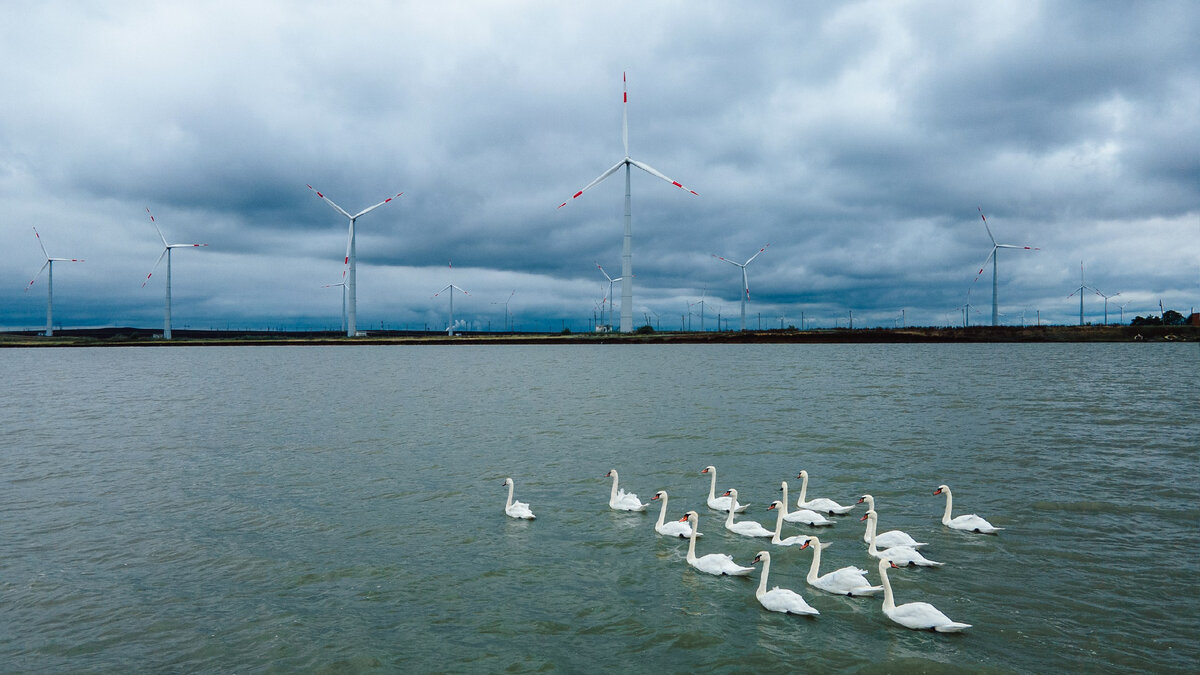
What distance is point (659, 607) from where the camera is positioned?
14.8 metres

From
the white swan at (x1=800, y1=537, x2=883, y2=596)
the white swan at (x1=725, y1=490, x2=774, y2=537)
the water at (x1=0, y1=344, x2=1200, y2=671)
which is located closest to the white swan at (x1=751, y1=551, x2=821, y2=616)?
the water at (x1=0, y1=344, x2=1200, y2=671)

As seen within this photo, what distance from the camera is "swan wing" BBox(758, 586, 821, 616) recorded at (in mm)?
14188

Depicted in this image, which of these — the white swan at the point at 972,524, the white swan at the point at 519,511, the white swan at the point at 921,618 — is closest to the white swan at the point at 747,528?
the white swan at the point at 972,524

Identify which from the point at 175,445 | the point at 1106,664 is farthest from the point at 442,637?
the point at 175,445

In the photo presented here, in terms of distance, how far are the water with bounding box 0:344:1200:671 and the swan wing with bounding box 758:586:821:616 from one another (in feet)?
0.71

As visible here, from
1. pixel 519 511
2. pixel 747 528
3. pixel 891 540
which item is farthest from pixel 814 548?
pixel 519 511

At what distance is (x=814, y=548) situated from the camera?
53.5 feet

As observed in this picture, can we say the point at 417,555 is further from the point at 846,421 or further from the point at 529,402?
the point at 529,402

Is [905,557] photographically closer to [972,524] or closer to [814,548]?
[814,548]

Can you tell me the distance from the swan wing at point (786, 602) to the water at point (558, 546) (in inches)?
8.5

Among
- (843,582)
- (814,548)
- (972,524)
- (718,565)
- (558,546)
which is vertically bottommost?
(558,546)

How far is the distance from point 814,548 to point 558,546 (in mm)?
6653

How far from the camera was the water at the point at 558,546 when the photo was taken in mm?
12938

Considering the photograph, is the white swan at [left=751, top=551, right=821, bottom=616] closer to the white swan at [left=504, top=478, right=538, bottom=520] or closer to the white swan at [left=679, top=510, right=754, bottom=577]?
the white swan at [left=679, top=510, right=754, bottom=577]
